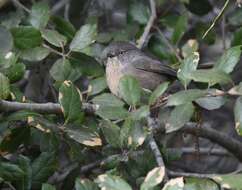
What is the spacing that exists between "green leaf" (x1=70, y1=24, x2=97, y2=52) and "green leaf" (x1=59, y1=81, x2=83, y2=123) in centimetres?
67

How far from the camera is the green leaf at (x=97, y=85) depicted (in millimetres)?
3535

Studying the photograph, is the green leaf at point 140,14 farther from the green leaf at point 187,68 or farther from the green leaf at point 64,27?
the green leaf at point 187,68

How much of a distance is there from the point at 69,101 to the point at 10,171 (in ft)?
1.35

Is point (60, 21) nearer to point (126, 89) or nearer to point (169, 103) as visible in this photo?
point (126, 89)

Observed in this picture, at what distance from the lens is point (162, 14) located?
4.46 meters

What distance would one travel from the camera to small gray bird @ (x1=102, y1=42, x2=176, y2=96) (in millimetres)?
4117

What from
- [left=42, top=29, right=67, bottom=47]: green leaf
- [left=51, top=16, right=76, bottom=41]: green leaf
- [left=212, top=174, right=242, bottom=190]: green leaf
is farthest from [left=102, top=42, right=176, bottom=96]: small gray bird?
[left=212, top=174, right=242, bottom=190]: green leaf

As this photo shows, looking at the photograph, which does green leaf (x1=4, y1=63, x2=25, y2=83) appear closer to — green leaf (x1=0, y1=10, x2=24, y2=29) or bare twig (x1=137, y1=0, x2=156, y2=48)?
green leaf (x1=0, y1=10, x2=24, y2=29)

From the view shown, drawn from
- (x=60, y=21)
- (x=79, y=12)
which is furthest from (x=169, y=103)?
(x=79, y=12)

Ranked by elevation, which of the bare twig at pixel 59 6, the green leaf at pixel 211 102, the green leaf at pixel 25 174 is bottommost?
the bare twig at pixel 59 6

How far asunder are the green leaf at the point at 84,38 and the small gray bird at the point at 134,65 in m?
0.55

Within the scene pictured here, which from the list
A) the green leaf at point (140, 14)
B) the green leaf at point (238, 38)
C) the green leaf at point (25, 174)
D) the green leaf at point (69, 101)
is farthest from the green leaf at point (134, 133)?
the green leaf at point (140, 14)

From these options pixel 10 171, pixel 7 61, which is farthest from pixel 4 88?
pixel 10 171

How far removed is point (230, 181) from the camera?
237 centimetres
